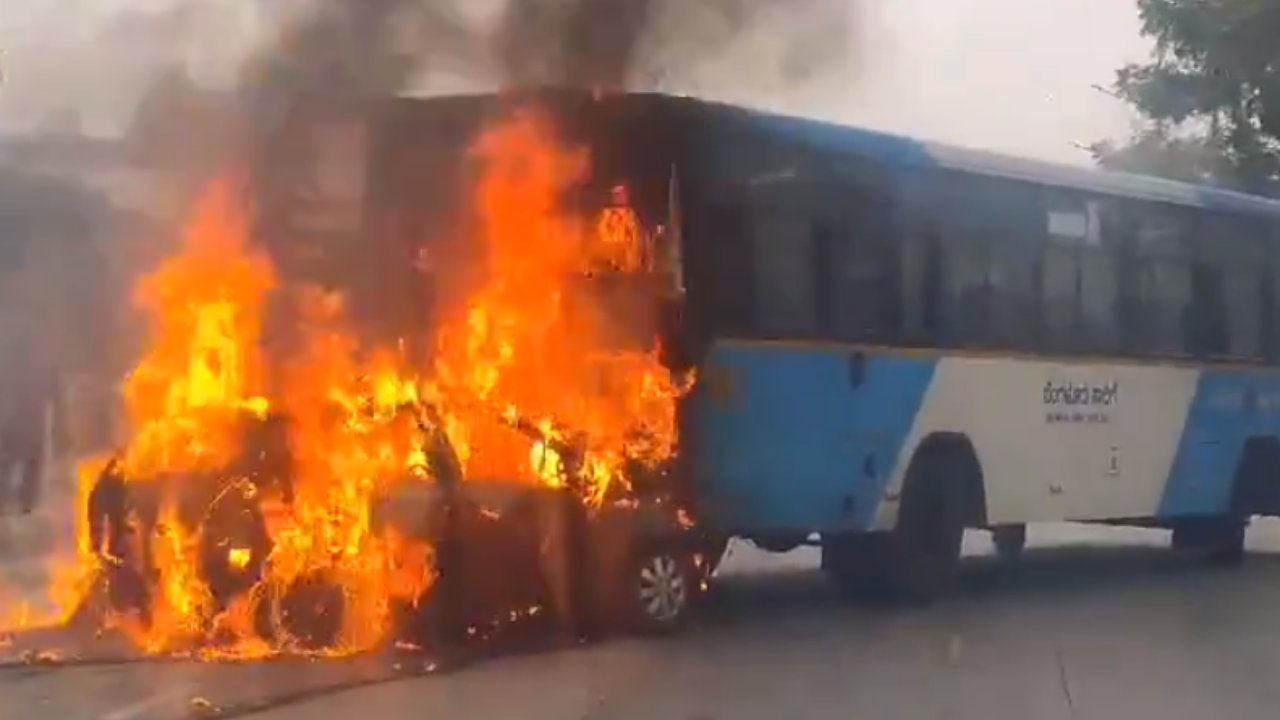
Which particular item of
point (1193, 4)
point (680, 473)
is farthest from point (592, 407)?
point (1193, 4)

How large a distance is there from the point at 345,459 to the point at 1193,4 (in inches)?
969

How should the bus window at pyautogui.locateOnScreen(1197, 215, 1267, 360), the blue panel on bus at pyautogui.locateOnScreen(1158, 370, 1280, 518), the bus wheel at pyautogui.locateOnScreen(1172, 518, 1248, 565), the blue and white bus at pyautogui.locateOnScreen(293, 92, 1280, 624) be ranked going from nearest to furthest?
the blue and white bus at pyautogui.locateOnScreen(293, 92, 1280, 624), the blue panel on bus at pyautogui.locateOnScreen(1158, 370, 1280, 518), the bus window at pyautogui.locateOnScreen(1197, 215, 1267, 360), the bus wheel at pyautogui.locateOnScreen(1172, 518, 1248, 565)

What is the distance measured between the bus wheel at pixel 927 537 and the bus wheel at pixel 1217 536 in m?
4.42

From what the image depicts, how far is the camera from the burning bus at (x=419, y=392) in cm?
1148

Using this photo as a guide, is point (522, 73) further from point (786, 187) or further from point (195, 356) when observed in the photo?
point (195, 356)

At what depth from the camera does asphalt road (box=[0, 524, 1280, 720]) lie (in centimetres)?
971

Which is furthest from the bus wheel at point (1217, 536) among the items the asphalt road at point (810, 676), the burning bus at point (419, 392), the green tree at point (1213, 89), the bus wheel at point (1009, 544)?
the green tree at point (1213, 89)

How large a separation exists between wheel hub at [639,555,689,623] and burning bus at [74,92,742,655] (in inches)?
0.8

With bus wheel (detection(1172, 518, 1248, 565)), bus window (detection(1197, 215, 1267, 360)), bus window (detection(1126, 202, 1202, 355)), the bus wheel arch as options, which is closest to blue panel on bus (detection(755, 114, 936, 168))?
the bus wheel arch

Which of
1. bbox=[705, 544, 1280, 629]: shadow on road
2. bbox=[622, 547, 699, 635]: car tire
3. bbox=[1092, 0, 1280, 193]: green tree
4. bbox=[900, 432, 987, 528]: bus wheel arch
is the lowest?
bbox=[705, 544, 1280, 629]: shadow on road

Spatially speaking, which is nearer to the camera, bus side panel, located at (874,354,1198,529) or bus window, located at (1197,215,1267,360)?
bus side panel, located at (874,354,1198,529)

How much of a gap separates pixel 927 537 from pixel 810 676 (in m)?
3.74

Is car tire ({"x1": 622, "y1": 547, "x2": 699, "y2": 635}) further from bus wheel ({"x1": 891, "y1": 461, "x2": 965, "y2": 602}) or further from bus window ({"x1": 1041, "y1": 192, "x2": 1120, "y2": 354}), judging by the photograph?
bus window ({"x1": 1041, "y1": 192, "x2": 1120, "y2": 354})

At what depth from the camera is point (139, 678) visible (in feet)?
34.3
